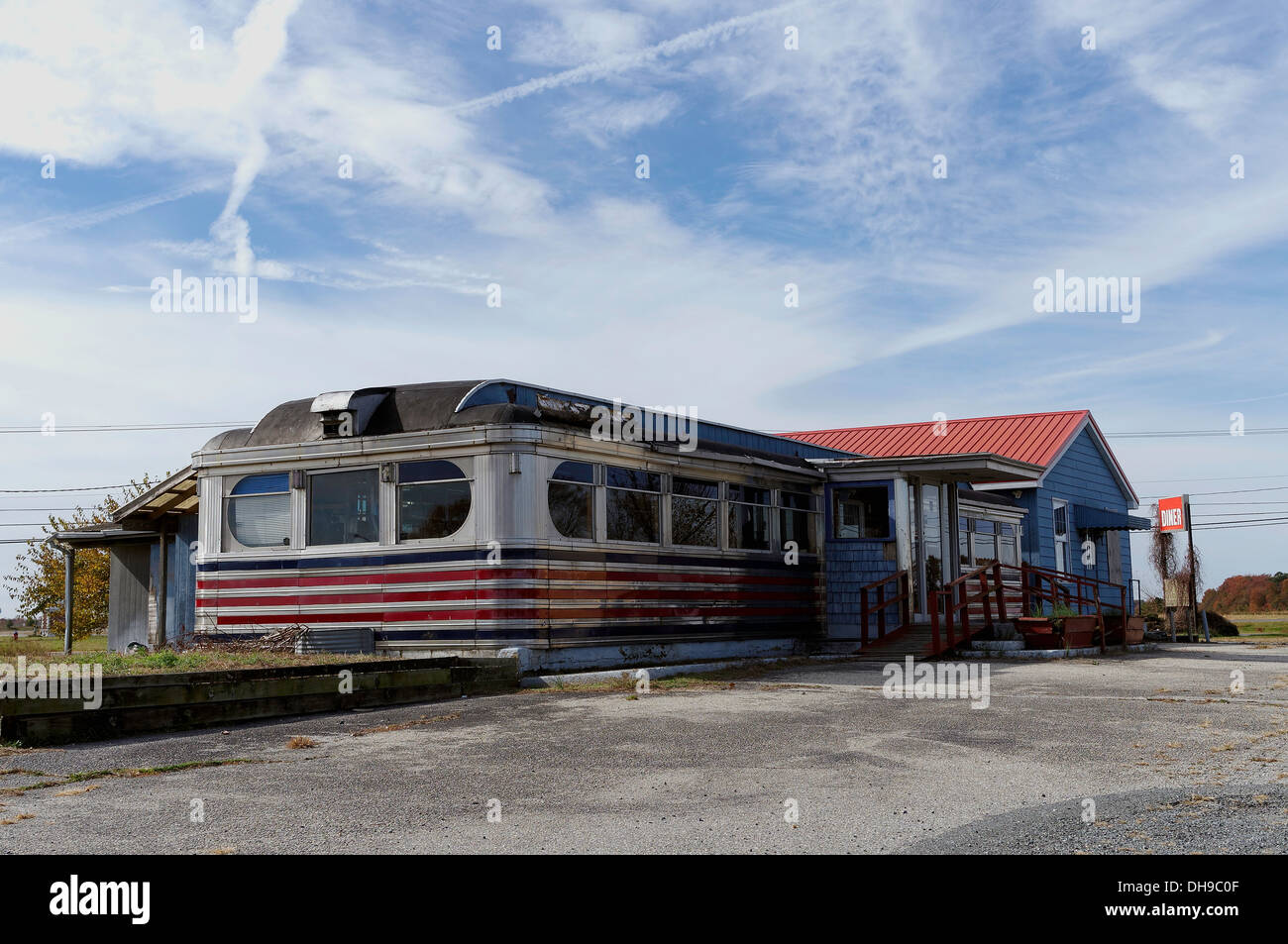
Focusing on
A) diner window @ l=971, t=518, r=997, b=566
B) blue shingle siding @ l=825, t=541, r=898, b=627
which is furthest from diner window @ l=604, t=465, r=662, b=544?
diner window @ l=971, t=518, r=997, b=566

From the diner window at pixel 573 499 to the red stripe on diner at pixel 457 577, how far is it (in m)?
0.57

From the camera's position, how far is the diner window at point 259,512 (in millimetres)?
16188

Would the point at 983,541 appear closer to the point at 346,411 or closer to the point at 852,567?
the point at 852,567

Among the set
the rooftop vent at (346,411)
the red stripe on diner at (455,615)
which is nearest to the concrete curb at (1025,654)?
the red stripe on diner at (455,615)

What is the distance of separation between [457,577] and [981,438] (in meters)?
19.2

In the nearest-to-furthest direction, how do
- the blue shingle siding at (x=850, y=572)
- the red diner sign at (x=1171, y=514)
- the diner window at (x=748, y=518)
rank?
the diner window at (x=748, y=518) < the blue shingle siding at (x=850, y=572) < the red diner sign at (x=1171, y=514)

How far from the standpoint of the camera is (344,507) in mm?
15750

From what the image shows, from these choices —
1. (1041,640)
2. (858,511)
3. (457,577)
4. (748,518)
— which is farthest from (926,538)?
(457,577)

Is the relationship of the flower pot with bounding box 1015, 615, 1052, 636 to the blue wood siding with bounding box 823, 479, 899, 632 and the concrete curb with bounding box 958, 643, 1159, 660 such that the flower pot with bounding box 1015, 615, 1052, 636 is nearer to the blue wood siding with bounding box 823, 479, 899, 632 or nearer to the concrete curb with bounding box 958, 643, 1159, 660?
the concrete curb with bounding box 958, 643, 1159, 660

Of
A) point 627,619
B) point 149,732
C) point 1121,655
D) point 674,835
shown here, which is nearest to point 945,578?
point 1121,655

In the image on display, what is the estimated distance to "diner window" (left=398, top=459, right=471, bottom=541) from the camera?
1491 centimetres

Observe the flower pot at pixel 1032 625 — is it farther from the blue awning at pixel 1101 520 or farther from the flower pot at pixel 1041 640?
the blue awning at pixel 1101 520
